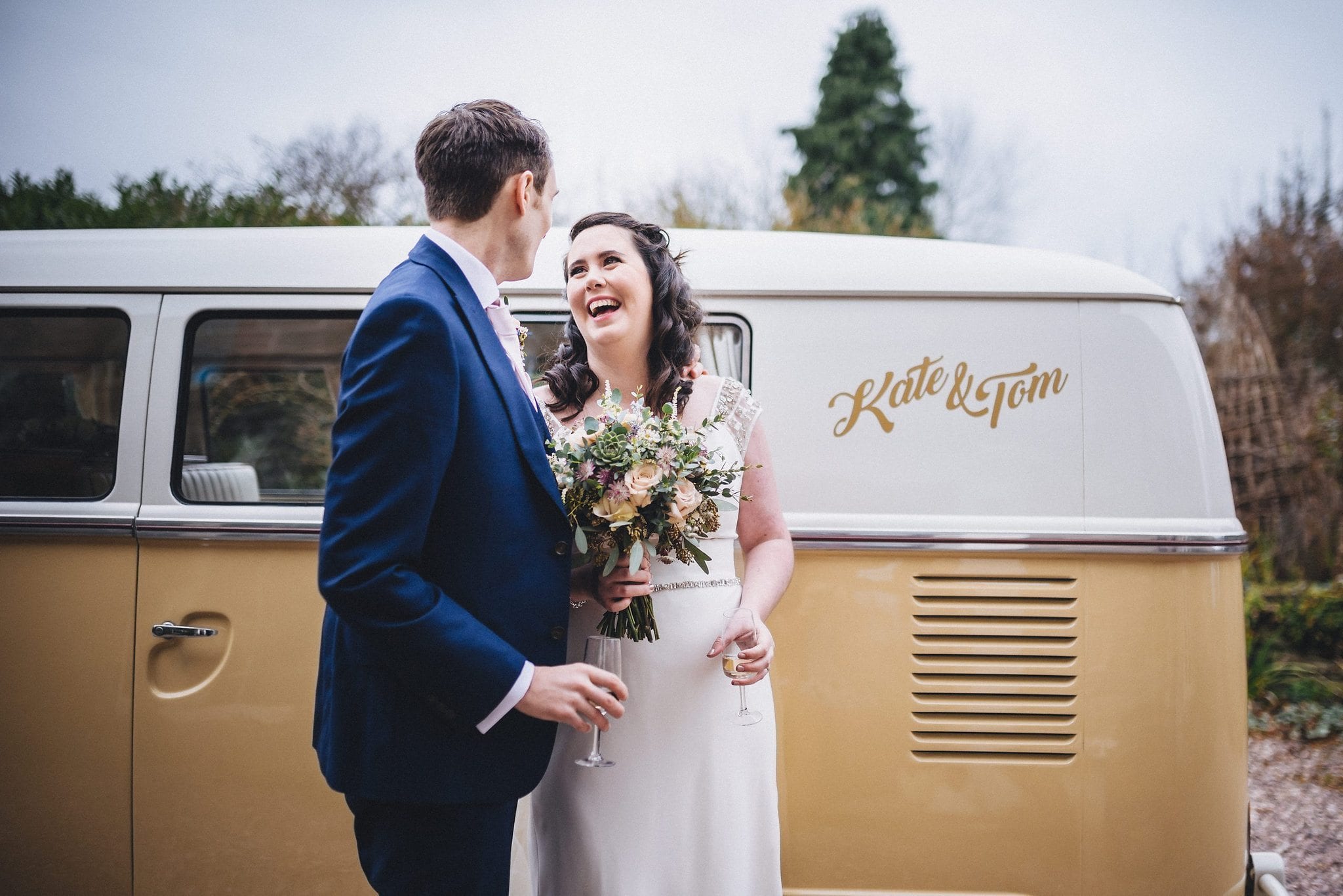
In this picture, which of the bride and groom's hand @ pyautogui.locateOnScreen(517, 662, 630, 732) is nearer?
groom's hand @ pyautogui.locateOnScreen(517, 662, 630, 732)

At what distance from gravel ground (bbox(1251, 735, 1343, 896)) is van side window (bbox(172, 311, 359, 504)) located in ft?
16.7

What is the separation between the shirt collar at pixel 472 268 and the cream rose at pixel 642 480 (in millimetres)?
450

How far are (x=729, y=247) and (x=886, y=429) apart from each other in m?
0.79

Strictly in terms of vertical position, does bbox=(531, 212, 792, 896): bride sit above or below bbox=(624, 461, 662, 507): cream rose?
below

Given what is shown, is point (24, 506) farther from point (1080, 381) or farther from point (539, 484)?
point (1080, 381)

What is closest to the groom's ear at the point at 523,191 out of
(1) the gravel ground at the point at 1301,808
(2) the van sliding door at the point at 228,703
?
(2) the van sliding door at the point at 228,703

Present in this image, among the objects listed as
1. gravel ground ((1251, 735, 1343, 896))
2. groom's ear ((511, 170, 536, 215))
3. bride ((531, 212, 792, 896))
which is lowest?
gravel ground ((1251, 735, 1343, 896))

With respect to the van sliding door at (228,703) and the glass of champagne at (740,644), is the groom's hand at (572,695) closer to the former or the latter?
the glass of champagne at (740,644)

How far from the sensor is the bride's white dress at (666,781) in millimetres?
1808

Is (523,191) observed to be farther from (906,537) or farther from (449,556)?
(906,537)

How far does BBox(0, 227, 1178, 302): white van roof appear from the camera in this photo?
8.06 ft

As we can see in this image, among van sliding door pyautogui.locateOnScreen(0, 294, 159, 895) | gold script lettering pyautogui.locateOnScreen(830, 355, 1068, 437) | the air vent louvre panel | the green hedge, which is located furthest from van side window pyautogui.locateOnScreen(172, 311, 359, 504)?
the green hedge

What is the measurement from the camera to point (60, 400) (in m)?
2.68

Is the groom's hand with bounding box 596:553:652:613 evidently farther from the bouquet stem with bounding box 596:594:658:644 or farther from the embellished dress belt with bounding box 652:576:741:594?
the embellished dress belt with bounding box 652:576:741:594
